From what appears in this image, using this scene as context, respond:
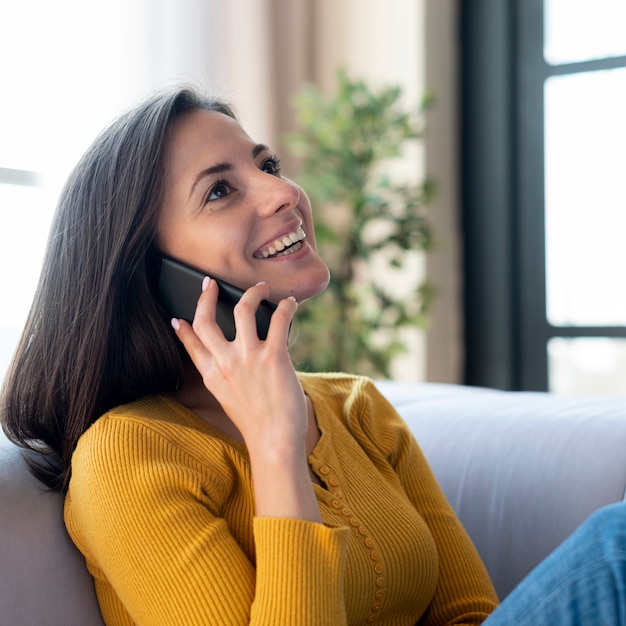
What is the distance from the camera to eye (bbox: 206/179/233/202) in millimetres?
1224

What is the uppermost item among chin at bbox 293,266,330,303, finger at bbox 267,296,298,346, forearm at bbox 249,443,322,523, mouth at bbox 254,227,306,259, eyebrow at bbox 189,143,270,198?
eyebrow at bbox 189,143,270,198

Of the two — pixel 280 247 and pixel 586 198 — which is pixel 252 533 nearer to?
pixel 280 247

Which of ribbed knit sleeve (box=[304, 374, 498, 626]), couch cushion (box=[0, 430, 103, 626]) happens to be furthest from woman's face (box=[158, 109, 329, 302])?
couch cushion (box=[0, 430, 103, 626])

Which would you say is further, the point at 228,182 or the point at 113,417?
the point at 228,182

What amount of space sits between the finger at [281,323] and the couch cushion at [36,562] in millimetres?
368

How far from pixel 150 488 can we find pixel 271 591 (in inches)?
7.0

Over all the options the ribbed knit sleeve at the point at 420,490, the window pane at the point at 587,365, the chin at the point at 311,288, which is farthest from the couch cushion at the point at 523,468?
the window pane at the point at 587,365

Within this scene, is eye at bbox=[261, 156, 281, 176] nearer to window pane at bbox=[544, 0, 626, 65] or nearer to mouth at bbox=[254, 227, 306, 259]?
mouth at bbox=[254, 227, 306, 259]

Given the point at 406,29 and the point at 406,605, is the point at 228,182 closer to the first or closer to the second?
the point at 406,605

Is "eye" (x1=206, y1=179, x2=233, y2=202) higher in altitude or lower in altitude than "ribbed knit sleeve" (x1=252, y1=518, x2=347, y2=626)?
higher

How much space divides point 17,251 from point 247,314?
4.59 ft

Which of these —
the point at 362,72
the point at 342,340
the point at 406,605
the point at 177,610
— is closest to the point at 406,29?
the point at 362,72

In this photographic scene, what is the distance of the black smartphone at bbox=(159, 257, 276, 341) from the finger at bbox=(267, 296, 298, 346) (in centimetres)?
4

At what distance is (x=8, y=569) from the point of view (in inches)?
40.6
